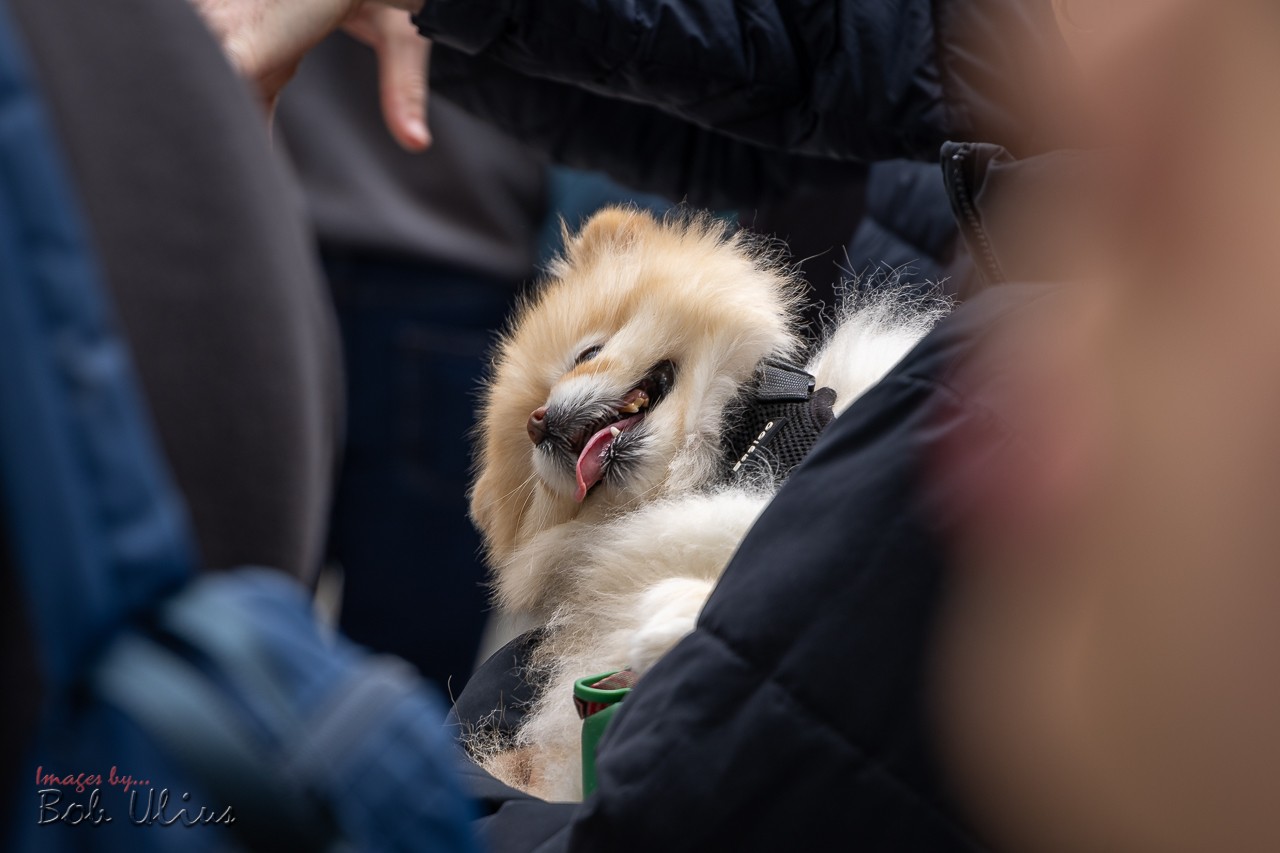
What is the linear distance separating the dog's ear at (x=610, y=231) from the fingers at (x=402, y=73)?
200 mm

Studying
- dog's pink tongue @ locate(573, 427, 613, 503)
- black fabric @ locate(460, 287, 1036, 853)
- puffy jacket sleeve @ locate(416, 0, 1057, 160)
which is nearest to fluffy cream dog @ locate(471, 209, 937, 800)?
dog's pink tongue @ locate(573, 427, 613, 503)

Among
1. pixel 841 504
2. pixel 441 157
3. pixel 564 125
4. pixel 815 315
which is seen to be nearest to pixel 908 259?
pixel 815 315

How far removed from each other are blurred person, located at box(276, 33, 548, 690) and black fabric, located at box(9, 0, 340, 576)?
5.04ft

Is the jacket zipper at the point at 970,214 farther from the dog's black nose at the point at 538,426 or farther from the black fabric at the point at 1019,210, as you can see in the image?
the dog's black nose at the point at 538,426

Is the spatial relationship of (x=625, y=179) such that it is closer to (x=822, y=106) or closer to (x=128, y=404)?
(x=822, y=106)

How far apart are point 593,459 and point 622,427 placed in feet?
0.15

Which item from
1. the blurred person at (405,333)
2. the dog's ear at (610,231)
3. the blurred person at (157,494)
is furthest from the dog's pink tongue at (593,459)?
the blurred person at (405,333)

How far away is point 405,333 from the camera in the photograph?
2.01 meters

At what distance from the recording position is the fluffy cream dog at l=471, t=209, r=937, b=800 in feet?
3.01

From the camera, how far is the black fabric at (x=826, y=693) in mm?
531

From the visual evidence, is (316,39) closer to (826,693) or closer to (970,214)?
(970,214)

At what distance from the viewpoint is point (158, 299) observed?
409 millimetres

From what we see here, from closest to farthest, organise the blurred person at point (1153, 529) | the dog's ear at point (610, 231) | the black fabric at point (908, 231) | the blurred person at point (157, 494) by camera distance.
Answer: the blurred person at point (157, 494), the blurred person at point (1153, 529), the dog's ear at point (610, 231), the black fabric at point (908, 231)

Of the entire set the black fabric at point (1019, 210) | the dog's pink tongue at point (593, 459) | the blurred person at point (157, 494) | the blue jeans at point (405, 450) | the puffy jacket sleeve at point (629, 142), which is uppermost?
the black fabric at point (1019, 210)
